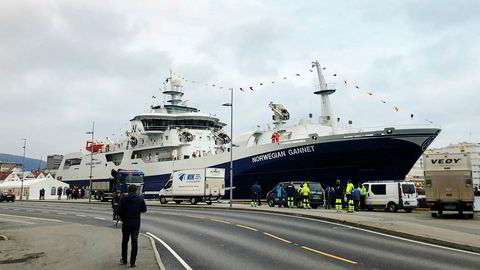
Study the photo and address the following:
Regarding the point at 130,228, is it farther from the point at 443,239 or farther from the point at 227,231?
the point at 443,239

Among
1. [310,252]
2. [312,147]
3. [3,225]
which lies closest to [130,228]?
[310,252]

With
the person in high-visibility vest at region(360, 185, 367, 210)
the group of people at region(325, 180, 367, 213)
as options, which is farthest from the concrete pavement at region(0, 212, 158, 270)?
the person in high-visibility vest at region(360, 185, 367, 210)

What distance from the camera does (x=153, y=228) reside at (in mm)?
17203

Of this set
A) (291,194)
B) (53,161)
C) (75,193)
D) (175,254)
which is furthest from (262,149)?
(53,161)

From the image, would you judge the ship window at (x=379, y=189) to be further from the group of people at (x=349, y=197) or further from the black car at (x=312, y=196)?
the black car at (x=312, y=196)

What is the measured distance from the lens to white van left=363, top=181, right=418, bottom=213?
78.5ft

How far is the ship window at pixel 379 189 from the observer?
24.6 m

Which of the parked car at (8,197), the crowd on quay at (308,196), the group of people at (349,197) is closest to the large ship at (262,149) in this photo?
the crowd on quay at (308,196)

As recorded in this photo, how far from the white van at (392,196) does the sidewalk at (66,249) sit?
14903 millimetres

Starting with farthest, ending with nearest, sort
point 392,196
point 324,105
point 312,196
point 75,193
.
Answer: point 75,193, point 324,105, point 312,196, point 392,196

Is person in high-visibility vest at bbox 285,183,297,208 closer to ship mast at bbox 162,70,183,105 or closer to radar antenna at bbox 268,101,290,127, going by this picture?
radar antenna at bbox 268,101,290,127

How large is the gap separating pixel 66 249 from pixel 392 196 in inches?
706

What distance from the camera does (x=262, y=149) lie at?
126ft

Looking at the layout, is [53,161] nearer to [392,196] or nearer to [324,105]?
[324,105]
